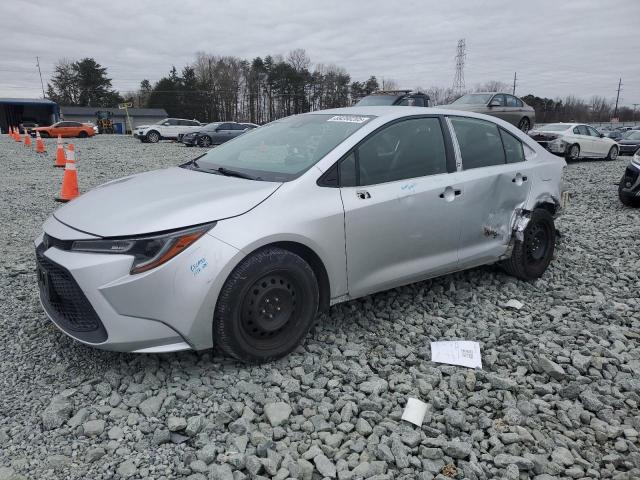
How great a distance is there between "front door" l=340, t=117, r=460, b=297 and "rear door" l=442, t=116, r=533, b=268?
150mm

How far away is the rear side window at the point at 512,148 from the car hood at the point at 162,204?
2.35 m

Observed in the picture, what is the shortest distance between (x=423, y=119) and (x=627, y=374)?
2.21m

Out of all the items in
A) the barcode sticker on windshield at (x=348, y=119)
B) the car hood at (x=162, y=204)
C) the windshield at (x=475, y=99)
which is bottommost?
the car hood at (x=162, y=204)

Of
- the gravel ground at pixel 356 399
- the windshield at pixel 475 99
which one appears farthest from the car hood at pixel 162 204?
the windshield at pixel 475 99

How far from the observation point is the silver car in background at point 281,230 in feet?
8.63

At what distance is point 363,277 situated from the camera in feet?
10.9

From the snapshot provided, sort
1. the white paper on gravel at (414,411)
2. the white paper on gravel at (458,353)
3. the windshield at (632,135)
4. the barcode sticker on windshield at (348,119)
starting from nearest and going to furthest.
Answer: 1. the white paper on gravel at (414,411)
2. the white paper on gravel at (458,353)
3. the barcode sticker on windshield at (348,119)
4. the windshield at (632,135)

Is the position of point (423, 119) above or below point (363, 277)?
above

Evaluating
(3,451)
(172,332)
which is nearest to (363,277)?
(172,332)

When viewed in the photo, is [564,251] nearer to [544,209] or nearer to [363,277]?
[544,209]

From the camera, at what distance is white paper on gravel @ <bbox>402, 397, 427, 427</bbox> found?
2.58 metres

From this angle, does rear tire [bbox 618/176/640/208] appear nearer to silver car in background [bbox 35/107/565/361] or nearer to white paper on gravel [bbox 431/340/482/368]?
silver car in background [bbox 35/107/565/361]

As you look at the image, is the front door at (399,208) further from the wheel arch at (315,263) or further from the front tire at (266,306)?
the front tire at (266,306)

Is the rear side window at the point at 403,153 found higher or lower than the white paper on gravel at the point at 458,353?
higher
